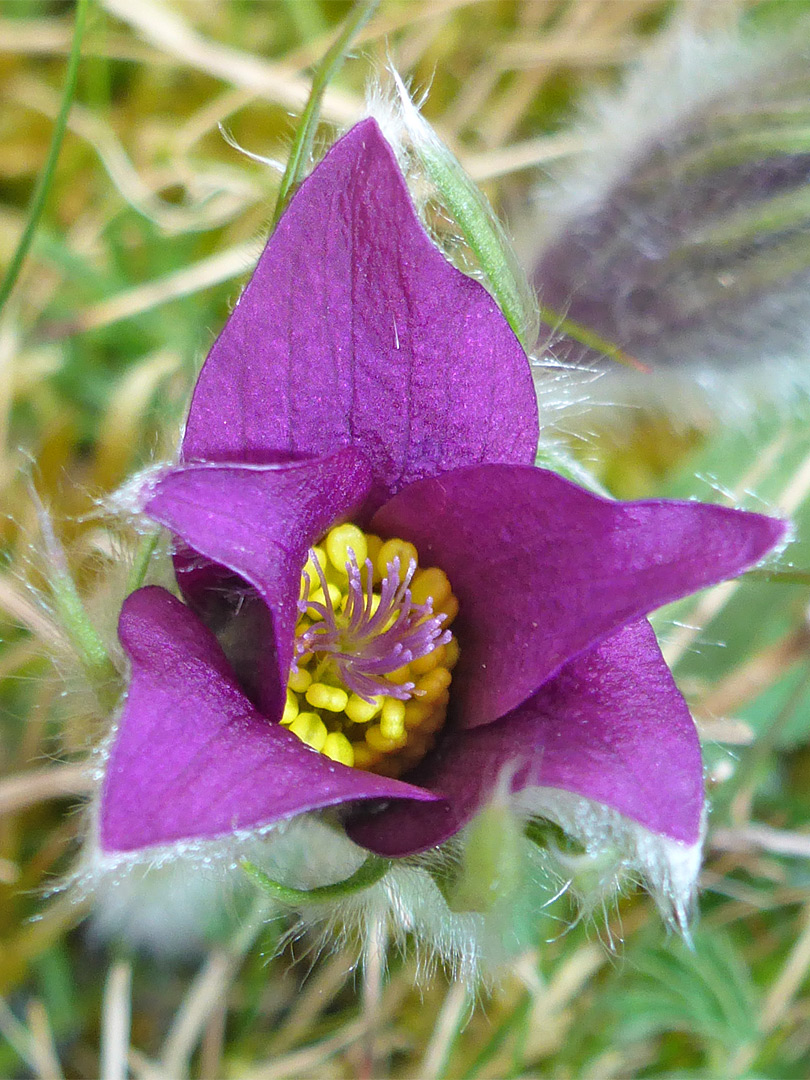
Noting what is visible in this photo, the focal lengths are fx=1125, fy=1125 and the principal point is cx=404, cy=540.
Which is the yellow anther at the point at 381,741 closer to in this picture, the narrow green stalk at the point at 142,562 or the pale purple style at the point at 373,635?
the pale purple style at the point at 373,635

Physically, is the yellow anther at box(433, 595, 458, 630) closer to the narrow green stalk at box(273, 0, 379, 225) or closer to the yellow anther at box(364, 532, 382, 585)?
the yellow anther at box(364, 532, 382, 585)

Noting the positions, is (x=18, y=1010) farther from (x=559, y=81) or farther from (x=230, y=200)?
(x=559, y=81)

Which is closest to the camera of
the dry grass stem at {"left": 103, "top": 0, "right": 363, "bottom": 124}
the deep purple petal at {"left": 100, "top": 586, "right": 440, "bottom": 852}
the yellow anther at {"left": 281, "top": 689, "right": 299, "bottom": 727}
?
the deep purple petal at {"left": 100, "top": 586, "right": 440, "bottom": 852}

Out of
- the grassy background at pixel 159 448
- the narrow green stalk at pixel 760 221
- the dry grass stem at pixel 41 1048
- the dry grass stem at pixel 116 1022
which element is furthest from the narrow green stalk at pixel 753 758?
the dry grass stem at pixel 41 1048

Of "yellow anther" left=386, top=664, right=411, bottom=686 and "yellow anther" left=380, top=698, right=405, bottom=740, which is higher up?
"yellow anther" left=386, top=664, right=411, bottom=686

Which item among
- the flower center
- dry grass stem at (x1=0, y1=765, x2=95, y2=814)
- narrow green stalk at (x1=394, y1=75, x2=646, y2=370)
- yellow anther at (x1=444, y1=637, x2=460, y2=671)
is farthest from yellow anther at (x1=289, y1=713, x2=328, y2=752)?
dry grass stem at (x1=0, y1=765, x2=95, y2=814)

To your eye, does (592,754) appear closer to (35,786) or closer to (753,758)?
(753,758)

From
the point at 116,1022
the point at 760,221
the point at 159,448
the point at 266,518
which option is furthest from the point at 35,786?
the point at 760,221

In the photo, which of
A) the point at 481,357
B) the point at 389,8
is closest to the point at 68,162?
the point at 389,8
